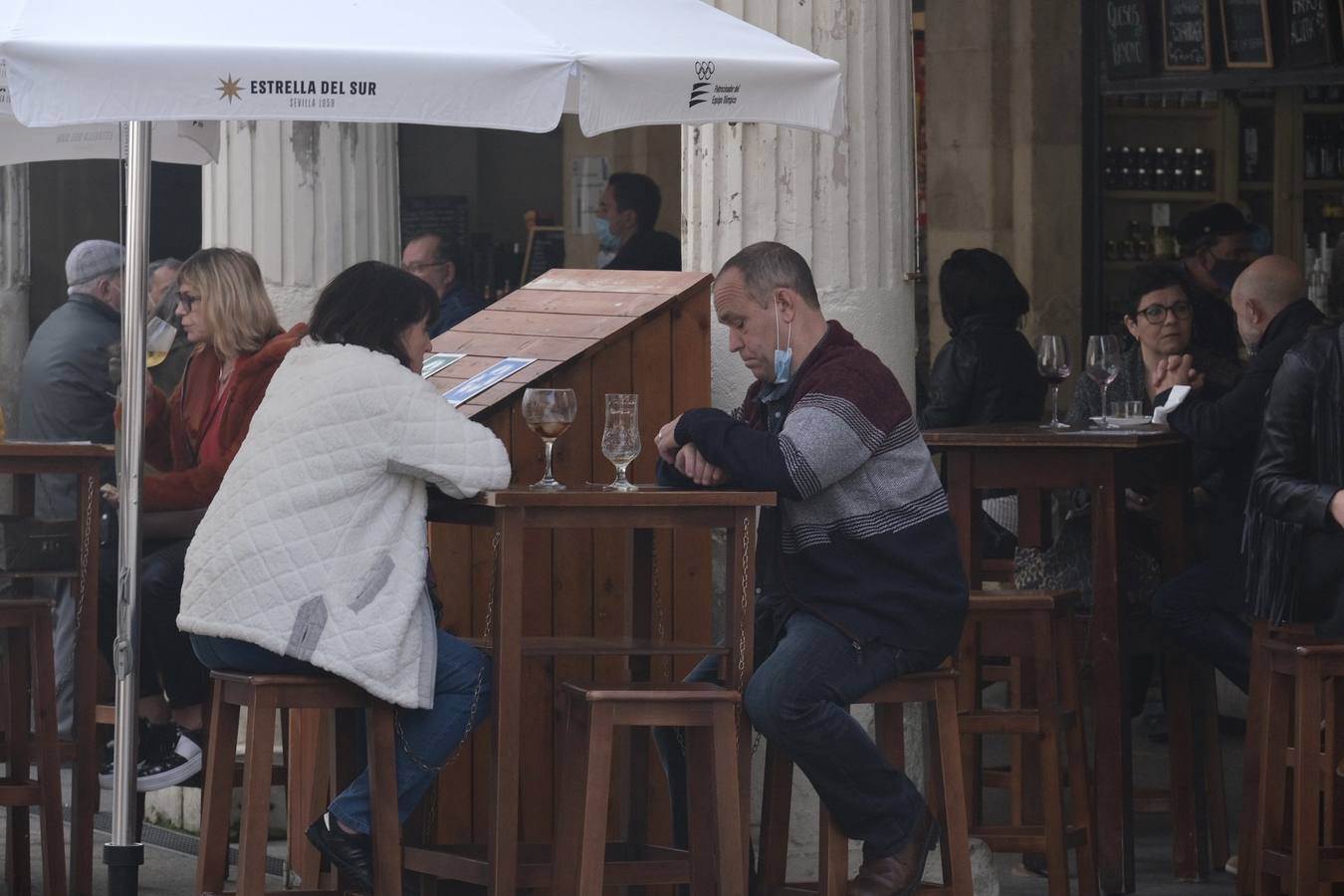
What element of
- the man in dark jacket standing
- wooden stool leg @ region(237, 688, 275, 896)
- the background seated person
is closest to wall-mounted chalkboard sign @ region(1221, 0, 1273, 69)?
the man in dark jacket standing

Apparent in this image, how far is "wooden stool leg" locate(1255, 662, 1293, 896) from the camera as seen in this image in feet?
18.7

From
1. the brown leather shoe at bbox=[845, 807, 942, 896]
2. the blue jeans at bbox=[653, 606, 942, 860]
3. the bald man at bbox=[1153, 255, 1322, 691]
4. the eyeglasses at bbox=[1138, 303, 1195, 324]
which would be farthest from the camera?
the eyeglasses at bbox=[1138, 303, 1195, 324]

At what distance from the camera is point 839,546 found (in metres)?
5.04

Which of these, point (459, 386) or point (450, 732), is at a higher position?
point (459, 386)

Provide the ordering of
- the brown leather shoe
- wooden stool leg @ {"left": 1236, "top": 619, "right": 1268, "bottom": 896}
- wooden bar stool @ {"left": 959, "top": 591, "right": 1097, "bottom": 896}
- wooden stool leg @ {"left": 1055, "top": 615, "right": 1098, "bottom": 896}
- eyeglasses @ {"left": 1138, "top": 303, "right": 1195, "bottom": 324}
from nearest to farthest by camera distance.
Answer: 1. the brown leather shoe
2. wooden bar stool @ {"left": 959, "top": 591, "right": 1097, "bottom": 896}
3. wooden stool leg @ {"left": 1236, "top": 619, "right": 1268, "bottom": 896}
4. wooden stool leg @ {"left": 1055, "top": 615, "right": 1098, "bottom": 896}
5. eyeglasses @ {"left": 1138, "top": 303, "right": 1195, "bottom": 324}

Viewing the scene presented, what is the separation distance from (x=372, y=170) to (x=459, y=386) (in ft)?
8.24

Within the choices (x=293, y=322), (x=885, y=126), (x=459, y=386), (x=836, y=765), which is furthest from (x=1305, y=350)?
(x=293, y=322)

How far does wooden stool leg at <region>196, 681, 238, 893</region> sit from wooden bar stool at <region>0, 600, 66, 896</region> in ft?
3.80

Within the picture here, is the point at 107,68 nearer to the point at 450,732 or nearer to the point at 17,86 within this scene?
the point at 17,86

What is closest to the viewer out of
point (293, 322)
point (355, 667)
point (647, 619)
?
point (355, 667)

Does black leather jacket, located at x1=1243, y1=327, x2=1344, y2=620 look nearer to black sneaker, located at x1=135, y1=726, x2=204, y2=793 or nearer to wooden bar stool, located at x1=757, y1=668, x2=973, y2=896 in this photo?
wooden bar stool, located at x1=757, y1=668, x2=973, y2=896

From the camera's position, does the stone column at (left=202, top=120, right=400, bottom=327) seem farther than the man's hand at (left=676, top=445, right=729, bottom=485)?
Yes

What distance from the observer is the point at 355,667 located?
484cm

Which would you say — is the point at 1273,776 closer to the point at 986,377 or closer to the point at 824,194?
the point at 824,194
